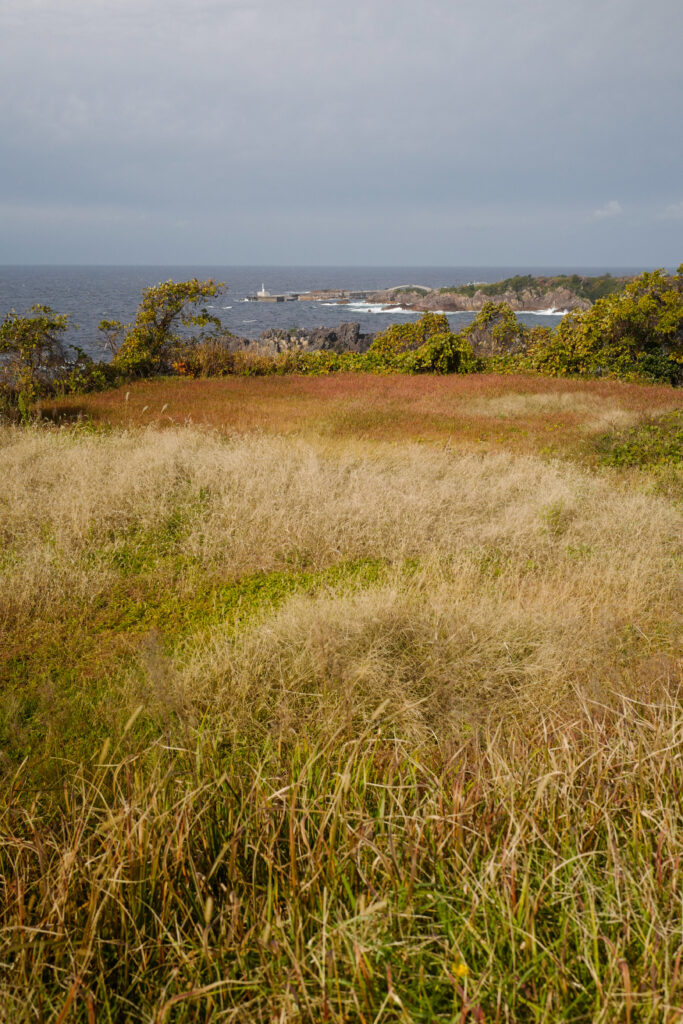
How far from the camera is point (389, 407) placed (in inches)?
585

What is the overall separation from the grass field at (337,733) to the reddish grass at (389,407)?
2037mm

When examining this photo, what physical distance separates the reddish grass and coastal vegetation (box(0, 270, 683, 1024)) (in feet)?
2.11

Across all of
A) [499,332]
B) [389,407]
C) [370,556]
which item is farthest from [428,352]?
[370,556]

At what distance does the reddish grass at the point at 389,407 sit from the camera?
12242 mm

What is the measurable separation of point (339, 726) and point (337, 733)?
8cm

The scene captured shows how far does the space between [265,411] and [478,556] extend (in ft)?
30.3

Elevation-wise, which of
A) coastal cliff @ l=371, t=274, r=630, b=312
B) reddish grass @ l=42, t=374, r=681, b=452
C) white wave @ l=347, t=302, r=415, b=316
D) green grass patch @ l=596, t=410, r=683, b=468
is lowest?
green grass patch @ l=596, t=410, r=683, b=468

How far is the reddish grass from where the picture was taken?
12242mm

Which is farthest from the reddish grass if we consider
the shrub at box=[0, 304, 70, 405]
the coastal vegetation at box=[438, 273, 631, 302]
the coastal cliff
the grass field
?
the coastal vegetation at box=[438, 273, 631, 302]

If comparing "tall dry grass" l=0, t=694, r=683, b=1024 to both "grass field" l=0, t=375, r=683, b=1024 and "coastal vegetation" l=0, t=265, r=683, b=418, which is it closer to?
"grass field" l=0, t=375, r=683, b=1024

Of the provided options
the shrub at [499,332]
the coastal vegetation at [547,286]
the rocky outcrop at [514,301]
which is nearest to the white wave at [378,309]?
the rocky outcrop at [514,301]

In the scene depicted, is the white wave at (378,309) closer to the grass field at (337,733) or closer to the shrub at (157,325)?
the shrub at (157,325)

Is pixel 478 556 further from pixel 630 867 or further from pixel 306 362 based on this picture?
pixel 306 362

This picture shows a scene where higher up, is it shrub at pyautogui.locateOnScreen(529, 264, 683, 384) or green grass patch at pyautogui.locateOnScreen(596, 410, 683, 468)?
shrub at pyautogui.locateOnScreen(529, 264, 683, 384)
